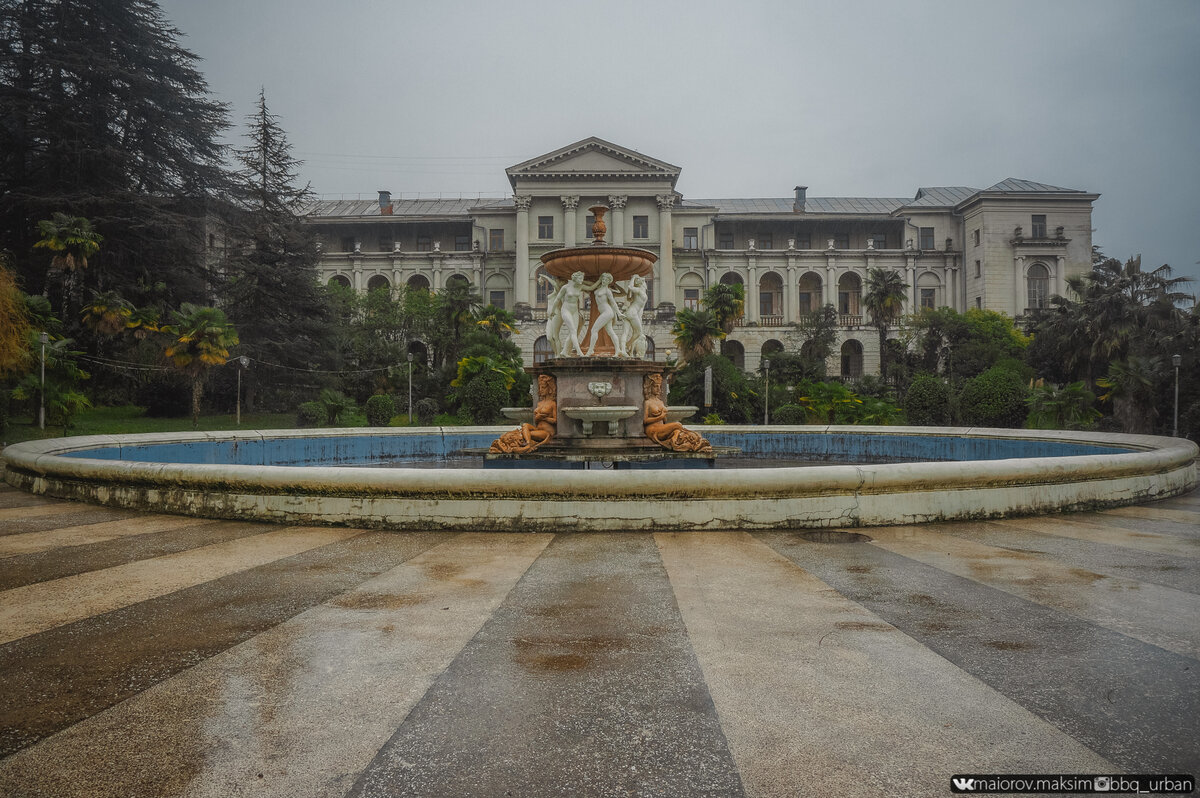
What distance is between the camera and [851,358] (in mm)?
55531

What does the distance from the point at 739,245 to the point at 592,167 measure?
15.2 metres

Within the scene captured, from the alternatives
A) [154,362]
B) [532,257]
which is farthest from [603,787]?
[532,257]

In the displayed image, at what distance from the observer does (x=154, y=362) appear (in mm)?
30844

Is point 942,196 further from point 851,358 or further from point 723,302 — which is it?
point 723,302

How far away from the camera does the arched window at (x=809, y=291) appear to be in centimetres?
5953

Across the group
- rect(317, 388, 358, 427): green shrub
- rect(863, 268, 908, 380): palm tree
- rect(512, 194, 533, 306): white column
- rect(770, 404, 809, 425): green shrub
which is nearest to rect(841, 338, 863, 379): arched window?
rect(863, 268, 908, 380): palm tree

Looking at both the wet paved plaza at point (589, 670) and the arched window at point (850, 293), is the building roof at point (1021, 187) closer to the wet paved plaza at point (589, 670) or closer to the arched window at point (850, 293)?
the arched window at point (850, 293)

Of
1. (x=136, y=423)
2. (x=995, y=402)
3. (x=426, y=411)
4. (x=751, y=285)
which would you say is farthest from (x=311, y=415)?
(x=751, y=285)

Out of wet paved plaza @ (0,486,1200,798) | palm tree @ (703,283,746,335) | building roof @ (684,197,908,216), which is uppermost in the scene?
building roof @ (684,197,908,216)

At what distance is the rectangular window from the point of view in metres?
56.4

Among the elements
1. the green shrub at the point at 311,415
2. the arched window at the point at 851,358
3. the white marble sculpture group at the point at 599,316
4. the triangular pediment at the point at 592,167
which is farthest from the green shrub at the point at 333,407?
the arched window at the point at 851,358

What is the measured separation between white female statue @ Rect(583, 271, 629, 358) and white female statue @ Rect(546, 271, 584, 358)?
265mm

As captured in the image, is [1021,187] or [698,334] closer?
[698,334]

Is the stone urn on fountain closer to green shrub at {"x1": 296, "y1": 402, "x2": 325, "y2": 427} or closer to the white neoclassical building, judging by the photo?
green shrub at {"x1": 296, "y1": 402, "x2": 325, "y2": 427}
